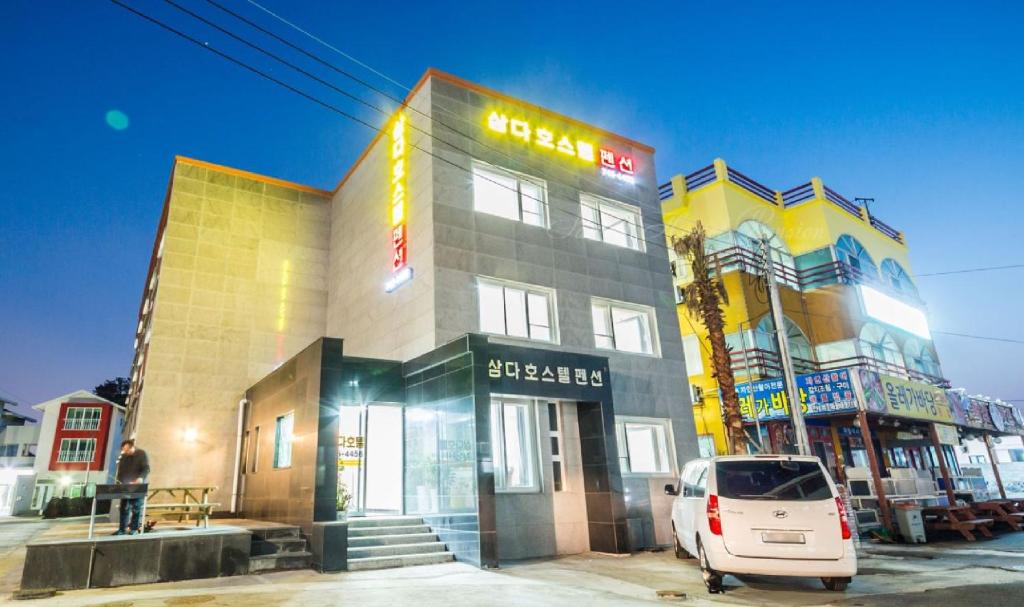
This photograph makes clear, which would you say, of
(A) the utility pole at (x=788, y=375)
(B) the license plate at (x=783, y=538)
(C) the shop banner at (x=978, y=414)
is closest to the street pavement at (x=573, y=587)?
(B) the license plate at (x=783, y=538)

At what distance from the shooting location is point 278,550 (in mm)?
10680

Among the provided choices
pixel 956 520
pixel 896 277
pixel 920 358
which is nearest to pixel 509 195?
pixel 956 520

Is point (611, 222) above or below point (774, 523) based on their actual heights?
above

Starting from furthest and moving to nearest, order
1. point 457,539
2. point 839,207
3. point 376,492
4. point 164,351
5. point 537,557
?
point 839,207
point 164,351
point 376,492
point 537,557
point 457,539

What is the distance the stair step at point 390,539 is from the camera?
1132 centimetres

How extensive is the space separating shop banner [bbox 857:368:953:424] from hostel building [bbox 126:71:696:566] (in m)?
6.73

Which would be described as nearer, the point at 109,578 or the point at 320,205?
the point at 109,578

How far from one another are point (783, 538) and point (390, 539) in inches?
301

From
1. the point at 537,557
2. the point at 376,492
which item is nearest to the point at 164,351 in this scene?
→ the point at 376,492

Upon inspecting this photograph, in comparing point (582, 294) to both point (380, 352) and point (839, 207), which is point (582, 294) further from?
point (839, 207)

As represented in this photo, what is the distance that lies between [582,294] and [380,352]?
19.8 feet

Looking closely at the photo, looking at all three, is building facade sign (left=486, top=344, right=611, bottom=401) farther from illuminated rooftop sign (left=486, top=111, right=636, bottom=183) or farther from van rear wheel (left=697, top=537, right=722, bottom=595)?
illuminated rooftop sign (left=486, top=111, right=636, bottom=183)

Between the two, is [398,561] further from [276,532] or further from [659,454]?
[659,454]

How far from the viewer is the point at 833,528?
7406mm
